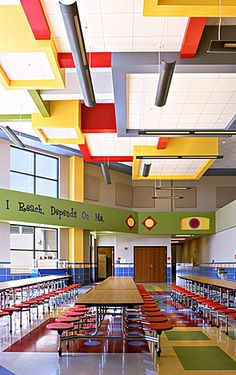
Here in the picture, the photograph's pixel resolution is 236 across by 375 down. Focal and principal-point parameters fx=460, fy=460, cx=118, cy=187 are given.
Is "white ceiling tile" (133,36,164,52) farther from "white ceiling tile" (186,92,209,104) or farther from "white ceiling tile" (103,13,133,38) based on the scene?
"white ceiling tile" (186,92,209,104)

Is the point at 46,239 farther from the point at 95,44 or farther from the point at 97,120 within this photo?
the point at 95,44

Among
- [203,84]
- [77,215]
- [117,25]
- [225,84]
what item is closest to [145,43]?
[117,25]

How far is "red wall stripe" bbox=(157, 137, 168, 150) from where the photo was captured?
11900 millimetres

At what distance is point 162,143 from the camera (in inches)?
477

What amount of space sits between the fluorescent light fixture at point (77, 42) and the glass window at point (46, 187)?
33.2 ft

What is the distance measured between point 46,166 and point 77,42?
12.2m

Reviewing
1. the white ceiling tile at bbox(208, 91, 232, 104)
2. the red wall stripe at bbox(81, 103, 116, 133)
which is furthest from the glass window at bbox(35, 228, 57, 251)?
the white ceiling tile at bbox(208, 91, 232, 104)

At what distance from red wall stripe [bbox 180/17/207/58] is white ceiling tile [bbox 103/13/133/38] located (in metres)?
0.78

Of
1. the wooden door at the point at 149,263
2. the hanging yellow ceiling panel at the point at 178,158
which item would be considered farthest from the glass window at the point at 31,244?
the wooden door at the point at 149,263

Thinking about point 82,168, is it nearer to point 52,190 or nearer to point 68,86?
point 52,190

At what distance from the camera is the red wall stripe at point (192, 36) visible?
5969 mm

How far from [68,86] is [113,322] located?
4691mm

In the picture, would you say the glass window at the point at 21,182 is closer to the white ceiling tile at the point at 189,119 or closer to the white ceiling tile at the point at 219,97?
the white ceiling tile at the point at 189,119

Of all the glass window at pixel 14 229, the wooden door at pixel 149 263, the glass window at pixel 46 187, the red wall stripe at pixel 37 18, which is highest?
the red wall stripe at pixel 37 18
